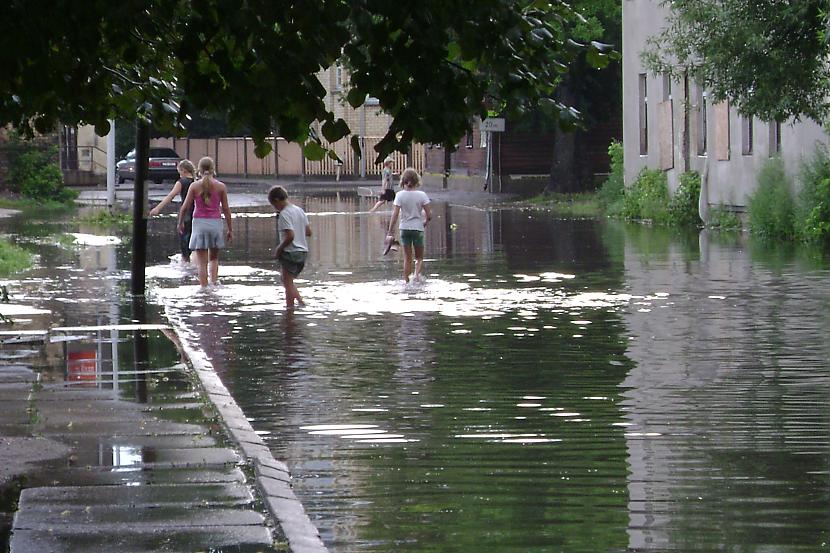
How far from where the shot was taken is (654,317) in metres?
16.5

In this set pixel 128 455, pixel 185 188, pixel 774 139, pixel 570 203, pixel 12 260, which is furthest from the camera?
pixel 570 203

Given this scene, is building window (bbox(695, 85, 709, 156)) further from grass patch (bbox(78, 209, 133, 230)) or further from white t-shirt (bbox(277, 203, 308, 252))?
white t-shirt (bbox(277, 203, 308, 252))

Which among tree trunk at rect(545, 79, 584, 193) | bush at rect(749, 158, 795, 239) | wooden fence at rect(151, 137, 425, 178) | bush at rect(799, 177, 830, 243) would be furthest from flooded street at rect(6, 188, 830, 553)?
wooden fence at rect(151, 137, 425, 178)

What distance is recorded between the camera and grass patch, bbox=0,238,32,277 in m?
22.2

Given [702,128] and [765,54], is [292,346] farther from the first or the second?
[702,128]

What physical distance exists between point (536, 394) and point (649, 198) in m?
25.4

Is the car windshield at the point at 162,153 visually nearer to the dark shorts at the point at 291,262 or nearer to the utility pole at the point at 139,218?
the utility pole at the point at 139,218

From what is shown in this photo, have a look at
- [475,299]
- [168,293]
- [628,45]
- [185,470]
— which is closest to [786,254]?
[475,299]

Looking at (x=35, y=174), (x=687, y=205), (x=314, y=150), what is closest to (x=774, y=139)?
(x=687, y=205)

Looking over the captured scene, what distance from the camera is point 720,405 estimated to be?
10.9m

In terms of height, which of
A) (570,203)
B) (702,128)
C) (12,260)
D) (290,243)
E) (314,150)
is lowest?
(12,260)

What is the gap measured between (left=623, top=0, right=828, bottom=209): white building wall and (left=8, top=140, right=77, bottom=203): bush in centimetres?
1579

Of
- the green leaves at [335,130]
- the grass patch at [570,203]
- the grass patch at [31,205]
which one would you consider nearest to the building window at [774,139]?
the grass patch at [570,203]

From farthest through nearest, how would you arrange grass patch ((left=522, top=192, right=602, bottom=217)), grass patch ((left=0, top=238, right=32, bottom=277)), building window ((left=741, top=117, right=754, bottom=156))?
1. grass patch ((left=522, top=192, right=602, bottom=217))
2. building window ((left=741, top=117, right=754, bottom=156))
3. grass patch ((left=0, top=238, right=32, bottom=277))
